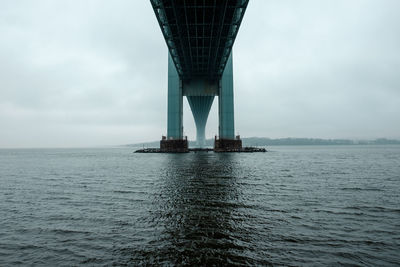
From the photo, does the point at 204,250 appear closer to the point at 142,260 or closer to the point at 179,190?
the point at 142,260

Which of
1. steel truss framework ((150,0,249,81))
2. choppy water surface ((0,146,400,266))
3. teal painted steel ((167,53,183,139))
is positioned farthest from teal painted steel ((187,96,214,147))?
choppy water surface ((0,146,400,266))

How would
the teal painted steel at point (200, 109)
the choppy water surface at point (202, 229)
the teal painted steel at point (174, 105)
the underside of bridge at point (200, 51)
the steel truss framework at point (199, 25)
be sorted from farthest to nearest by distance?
1. the teal painted steel at point (200, 109)
2. the teal painted steel at point (174, 105)
3. the underside of bridge at point (200, 51)
4. the steel truss framework at point (199, 25)
5. the choppy water surface at point (202, 229)

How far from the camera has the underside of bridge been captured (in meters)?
27.6

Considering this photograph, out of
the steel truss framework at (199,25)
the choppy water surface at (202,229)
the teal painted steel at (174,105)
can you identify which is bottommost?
the choppy water surface at (202,229)

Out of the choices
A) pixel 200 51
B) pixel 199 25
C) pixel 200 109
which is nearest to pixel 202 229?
pixel 199 25

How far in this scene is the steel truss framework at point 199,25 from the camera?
26.9m

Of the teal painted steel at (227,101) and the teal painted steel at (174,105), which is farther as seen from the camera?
the teal painted steel at (227,101)

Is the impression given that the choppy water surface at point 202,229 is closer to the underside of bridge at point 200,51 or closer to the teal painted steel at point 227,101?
the underside of bridge at point 200,51

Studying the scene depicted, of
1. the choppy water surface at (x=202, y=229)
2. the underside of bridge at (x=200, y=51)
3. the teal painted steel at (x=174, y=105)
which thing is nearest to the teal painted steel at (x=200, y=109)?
the underside of bridge at (x=200, y=51)

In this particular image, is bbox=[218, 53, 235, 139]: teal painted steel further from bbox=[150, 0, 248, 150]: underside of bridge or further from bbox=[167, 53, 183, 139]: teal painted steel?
bbox=[167, 53, 183, 139]: teal painted steel

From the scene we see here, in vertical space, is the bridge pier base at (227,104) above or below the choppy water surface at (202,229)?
above

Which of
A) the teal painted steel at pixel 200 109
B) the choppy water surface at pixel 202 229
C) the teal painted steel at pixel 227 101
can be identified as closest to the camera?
the choppy water surface at pixel 202 229

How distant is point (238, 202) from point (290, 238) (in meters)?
4.11

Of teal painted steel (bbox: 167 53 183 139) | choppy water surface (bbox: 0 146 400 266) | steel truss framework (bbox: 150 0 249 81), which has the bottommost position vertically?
choppy water surface (bbox: 0 146 400 266)
